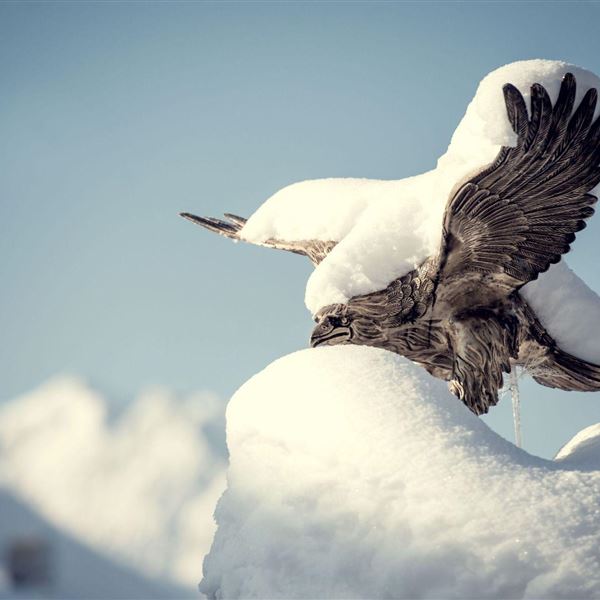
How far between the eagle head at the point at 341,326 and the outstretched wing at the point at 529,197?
1.64 ft

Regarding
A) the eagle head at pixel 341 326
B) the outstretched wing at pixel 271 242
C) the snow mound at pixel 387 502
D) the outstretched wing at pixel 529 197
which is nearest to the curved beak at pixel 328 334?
the eagle head at pixel 341 326

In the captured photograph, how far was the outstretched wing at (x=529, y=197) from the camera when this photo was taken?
11.1 ft

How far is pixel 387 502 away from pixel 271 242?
8.49ft

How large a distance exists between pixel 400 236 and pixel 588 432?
4.21 ft

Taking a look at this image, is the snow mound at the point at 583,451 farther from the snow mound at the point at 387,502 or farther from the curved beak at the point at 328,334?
the curved beak at the point at 328,334

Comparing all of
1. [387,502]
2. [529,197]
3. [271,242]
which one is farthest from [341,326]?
[387,502]

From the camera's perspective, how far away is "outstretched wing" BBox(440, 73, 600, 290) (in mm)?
3375

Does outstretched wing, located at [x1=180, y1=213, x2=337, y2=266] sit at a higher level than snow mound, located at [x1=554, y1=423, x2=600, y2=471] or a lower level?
higher

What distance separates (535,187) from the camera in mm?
3705

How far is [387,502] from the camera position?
233 centimetres

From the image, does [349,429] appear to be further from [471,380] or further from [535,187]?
[471,380]

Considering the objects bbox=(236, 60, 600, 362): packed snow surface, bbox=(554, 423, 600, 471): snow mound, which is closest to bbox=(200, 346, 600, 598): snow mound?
bbox=(554, 423, 600, 471): snow mound

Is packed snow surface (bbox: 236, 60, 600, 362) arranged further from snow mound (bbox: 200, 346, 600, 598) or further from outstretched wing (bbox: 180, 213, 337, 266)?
snow mound (bbox: 200, 346, 600, 598)

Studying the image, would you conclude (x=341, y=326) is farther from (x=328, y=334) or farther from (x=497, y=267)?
(x=497, y=267)
